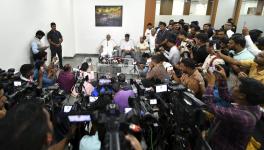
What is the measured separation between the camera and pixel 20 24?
186 inches

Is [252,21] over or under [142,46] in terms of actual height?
over

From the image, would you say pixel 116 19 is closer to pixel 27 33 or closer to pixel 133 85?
pixel 27 33

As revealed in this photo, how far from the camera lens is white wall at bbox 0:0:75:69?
165 inches

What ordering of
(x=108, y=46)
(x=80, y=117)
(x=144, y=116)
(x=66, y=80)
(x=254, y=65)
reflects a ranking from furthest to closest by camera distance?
(x=108, y=46) < (x=66, y=80) < (x=254, y=65) < (x=144, y=116) < (x=80, y=117)

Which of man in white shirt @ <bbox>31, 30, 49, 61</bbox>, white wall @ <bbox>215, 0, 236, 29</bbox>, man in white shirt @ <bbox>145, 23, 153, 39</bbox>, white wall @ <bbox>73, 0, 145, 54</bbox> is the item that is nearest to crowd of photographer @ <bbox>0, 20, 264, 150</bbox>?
man in white shirt @ <bbox>31, 30, 49, 61</bbox>

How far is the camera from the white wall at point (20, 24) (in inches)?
165

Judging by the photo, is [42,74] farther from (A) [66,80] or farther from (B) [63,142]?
(B) [63,142]

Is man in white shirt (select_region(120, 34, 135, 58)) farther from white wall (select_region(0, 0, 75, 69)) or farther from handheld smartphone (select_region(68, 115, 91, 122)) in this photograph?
handheld smartphone (select_region(68, 115, 91, 122))

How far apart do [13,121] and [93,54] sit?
793 centimetres

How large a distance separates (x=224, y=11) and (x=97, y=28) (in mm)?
5100

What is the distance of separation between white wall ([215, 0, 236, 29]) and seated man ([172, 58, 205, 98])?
6293 mm

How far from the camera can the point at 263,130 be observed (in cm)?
274

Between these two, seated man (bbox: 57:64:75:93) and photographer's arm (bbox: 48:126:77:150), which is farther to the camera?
seated man (bbox: 57:64:75:93)

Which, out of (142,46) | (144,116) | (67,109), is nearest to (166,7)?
(142,46)
